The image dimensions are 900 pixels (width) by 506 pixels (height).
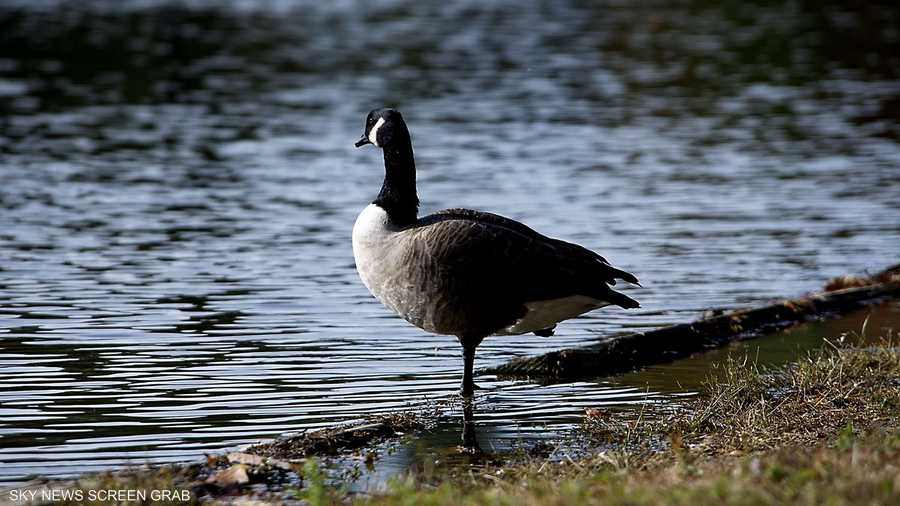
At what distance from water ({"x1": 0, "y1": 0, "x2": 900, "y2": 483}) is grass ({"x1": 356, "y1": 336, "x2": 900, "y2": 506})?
1074 millimetres

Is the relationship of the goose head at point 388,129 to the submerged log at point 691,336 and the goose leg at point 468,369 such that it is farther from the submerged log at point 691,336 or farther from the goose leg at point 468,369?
the submerged log at point 691,336

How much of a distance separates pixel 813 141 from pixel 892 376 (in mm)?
17213

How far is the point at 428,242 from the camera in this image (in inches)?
415

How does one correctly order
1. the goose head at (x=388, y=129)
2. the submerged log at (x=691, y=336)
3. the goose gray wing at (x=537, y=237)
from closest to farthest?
the goose gray wing at (x=537, y=237) → the goose head at (x=388, y=129) → the submerged log at (x=691, y=336)

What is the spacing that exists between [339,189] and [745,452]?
15.0 metres

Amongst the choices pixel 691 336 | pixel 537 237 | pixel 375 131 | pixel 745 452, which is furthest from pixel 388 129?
pixel 745 452

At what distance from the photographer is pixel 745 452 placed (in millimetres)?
8812

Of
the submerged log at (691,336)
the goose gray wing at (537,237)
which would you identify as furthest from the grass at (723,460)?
the goose gray wing at (537,237)

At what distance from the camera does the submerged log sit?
11906mm

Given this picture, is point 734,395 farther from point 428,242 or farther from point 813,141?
point 813,141

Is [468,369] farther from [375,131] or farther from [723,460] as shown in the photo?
[723,460]

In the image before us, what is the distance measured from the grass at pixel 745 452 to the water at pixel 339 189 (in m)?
1.07

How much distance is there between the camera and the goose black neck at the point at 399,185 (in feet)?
36.2

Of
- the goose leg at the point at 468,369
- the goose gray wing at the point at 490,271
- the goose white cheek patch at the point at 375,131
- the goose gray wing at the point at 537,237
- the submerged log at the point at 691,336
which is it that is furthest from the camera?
the submerged log at the point at 691,336
